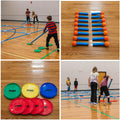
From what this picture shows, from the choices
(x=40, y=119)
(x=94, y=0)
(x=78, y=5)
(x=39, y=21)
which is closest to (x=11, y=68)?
(x=40, y=119)

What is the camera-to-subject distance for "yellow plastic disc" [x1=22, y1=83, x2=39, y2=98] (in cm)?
259

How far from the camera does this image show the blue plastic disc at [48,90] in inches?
103

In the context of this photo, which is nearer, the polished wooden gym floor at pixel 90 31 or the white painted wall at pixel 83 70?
the polished wooden gym floor at pixel 90 31

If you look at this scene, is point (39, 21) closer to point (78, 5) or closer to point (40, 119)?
point (78, 5)

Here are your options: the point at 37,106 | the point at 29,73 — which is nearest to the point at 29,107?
the point at 37,106

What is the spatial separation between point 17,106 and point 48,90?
58 centimetres

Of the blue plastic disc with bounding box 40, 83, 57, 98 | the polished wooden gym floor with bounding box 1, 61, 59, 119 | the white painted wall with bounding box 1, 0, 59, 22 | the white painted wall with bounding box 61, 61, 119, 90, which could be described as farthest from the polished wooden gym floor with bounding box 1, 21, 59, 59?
the white painted wall with bounding box 1, 0, 59, 22

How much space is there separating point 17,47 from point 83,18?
251 cm

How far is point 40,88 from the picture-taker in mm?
2711

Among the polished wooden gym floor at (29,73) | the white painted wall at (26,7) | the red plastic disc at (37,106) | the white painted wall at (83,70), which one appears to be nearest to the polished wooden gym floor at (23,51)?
the polished wooden gym floor at (29,73)

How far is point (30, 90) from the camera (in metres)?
2.65

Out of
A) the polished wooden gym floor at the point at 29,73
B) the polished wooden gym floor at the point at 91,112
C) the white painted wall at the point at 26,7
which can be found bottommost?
the polished wooden gym floor at the point at 91,112

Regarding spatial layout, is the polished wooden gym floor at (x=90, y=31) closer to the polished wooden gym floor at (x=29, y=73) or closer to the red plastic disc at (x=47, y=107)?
the polished wooden gym floor at (x=29, y=73)

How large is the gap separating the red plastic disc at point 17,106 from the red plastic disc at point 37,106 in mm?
145
